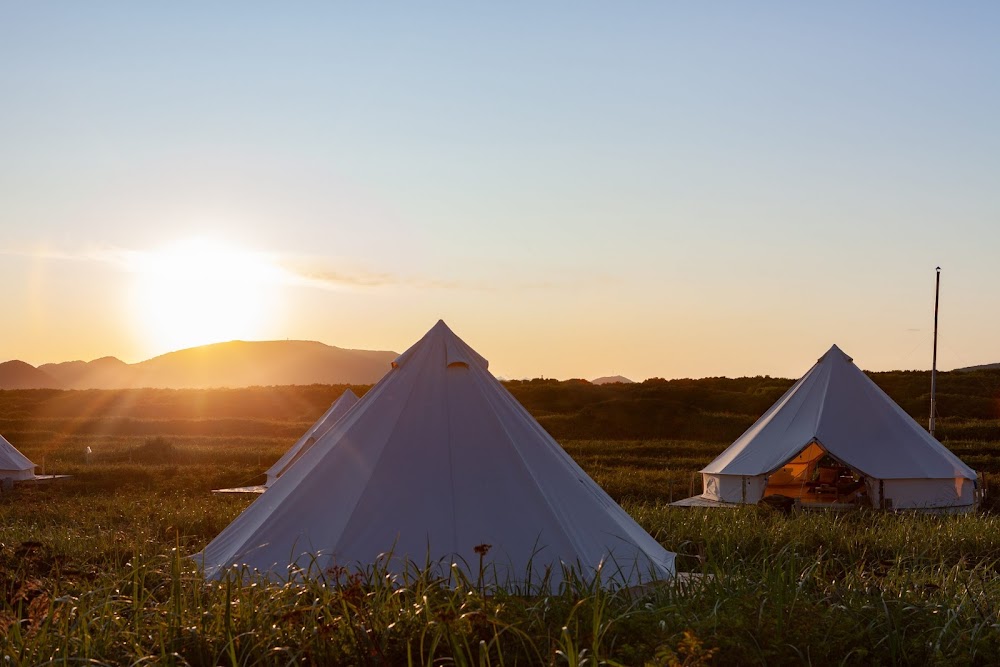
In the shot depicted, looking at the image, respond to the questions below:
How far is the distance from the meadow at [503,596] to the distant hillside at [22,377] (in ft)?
438

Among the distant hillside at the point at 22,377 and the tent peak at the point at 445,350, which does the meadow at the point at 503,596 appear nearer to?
the tent peak at the point at 445,350

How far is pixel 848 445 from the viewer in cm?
1900

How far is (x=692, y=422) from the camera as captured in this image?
135ft

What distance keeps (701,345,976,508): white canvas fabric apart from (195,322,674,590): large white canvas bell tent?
1017cm

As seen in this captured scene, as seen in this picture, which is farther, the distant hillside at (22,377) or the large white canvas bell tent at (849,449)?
the distant hillside at (22,377)

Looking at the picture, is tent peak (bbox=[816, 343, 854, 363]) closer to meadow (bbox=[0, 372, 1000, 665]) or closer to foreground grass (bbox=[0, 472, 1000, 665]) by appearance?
meadow (bbox=[0, 372, 1000, 665])

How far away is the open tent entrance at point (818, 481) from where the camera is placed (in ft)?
64.5

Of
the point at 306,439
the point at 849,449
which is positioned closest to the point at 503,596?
the point at 849,449

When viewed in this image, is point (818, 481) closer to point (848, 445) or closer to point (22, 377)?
point (848, 445)

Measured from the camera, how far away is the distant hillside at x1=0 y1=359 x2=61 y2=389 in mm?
151375

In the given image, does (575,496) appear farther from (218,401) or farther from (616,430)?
(218,401)

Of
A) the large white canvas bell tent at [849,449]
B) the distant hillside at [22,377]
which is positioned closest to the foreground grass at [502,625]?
the large white canvas bell tent at [849,449]

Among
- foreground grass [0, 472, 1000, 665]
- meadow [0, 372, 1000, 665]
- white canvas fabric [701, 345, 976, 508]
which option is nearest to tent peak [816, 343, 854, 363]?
white canvas fabric [701, 345, 976, 508]

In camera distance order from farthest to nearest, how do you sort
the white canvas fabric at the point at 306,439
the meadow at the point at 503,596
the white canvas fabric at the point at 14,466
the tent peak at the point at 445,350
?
the white canvas fabric at the point at 14,466 → the white canvas fabric at the point at 306,439 → the tent peak at the point at 445,350 → the meadow at the point at 503,596
